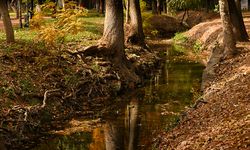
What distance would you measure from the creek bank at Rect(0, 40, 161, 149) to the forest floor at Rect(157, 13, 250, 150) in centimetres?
412

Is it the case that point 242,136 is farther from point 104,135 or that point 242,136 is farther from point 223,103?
point 104,135

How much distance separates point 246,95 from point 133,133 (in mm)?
3652

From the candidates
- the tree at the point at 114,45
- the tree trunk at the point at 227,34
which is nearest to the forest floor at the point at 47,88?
the tree at the point at 114,45

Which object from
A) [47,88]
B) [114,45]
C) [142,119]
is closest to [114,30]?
[114,45]

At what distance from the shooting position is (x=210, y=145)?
971 centimetres

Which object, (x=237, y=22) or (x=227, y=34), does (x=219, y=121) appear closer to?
(x=227, y=34)

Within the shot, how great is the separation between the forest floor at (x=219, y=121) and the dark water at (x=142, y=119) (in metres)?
→ 0.99

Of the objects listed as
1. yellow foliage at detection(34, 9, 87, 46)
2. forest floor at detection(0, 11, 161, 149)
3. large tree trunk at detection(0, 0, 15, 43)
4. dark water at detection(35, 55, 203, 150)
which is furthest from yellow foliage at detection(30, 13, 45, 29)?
dark water at detection(35, 55, 203, 150)

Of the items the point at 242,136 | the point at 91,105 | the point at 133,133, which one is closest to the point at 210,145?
the point at 242,136

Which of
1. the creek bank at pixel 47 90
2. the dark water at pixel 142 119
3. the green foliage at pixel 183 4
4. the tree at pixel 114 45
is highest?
the green foliage at pixel 183 4

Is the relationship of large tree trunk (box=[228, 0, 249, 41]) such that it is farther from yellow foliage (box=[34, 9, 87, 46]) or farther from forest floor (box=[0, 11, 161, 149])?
yellow foliage (box=[34, 9, 87, 46])

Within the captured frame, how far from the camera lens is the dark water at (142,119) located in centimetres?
1321

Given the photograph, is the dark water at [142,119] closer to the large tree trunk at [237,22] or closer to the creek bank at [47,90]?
the creek bank at [47,90]

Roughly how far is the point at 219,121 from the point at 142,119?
490 cm
